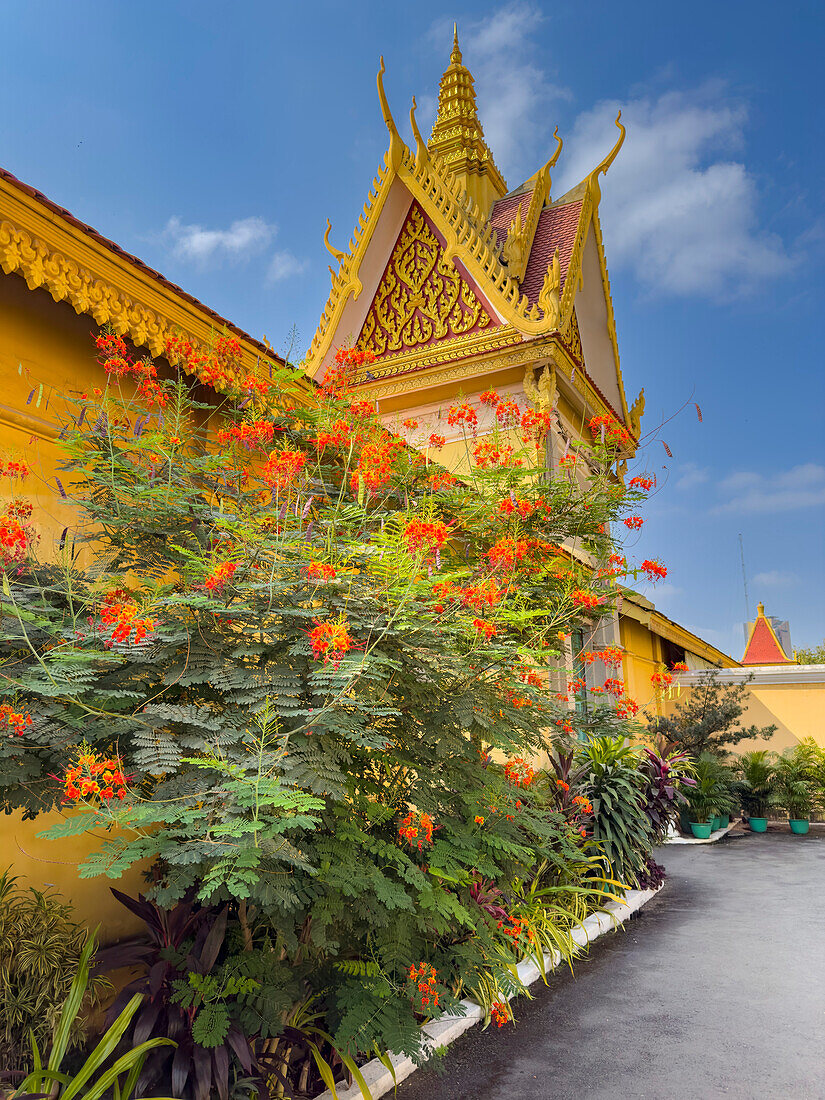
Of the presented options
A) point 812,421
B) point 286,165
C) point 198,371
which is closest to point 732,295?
point 812,421

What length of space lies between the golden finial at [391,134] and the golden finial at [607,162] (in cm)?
242

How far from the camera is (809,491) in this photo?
171ft

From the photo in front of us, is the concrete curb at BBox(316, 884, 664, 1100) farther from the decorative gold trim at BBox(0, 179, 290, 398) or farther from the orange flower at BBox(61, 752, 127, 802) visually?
the decorative gold trim at BBox(0, 179, 290, 398)

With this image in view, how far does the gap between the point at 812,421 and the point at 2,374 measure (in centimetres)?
4614

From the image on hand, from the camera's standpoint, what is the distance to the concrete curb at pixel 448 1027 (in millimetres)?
3145

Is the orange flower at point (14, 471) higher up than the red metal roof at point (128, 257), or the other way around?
the red metal roof at point (128, 257)

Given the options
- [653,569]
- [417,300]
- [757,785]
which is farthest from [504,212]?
[757,785]

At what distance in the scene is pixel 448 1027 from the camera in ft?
12.0

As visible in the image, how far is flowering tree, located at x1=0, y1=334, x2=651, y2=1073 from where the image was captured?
230 cm

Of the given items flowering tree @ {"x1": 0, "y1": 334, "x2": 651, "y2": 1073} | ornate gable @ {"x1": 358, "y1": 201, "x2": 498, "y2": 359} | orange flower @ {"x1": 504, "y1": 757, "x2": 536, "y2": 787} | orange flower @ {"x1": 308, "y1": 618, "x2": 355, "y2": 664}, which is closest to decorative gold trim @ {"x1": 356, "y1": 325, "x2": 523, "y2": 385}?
ornate gable @ {"x1": 358, "y1": 201, "x2": 498, "y2": 359}

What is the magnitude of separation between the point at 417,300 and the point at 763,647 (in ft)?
81.1

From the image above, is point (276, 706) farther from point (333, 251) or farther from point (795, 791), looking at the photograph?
point (795, 791)

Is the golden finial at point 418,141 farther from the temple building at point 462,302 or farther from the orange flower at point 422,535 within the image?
the orange flower at point 422,535

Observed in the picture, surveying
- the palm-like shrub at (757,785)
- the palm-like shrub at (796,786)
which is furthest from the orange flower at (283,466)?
the palm-like shrub at (757,785)
